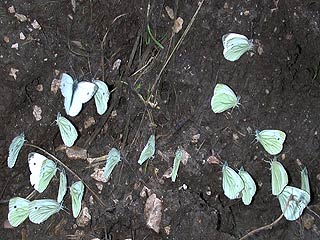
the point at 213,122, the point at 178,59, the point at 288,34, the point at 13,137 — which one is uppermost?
the point at 288,34

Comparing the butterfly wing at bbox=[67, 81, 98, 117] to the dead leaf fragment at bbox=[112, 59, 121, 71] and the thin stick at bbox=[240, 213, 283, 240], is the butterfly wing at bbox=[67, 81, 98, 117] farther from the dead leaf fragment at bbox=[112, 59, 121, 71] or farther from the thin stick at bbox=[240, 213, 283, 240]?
the thin stick at bbox=[240, 213, 283, 240]

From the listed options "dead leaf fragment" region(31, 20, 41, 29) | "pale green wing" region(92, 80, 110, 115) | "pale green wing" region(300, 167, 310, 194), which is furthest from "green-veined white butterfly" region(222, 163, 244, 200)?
"dead leaf fragment" region(31, 20, 41, 29)

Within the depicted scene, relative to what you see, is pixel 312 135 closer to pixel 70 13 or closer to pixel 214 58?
pixel 214 58

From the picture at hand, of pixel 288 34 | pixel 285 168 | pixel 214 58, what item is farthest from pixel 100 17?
pixel 285 168

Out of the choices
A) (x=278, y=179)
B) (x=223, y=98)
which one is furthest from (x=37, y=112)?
(x=278, y=179)

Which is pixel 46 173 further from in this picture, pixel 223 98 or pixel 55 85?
pixel 223 98
